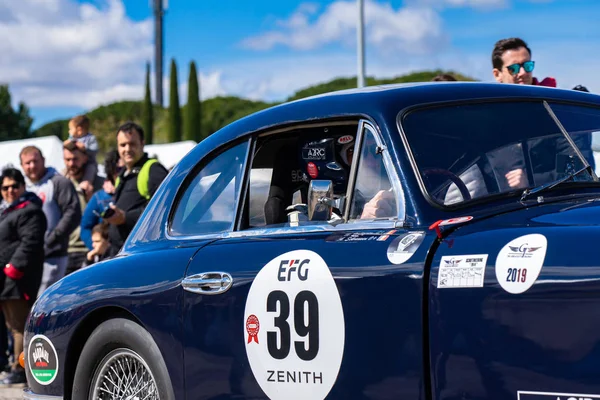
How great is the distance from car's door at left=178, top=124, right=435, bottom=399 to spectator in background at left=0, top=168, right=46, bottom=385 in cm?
558

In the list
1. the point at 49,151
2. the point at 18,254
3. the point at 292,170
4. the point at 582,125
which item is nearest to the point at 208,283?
the point at 292,170

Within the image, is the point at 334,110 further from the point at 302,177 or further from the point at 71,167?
the point at 71,167

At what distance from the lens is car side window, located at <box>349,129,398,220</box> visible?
3.94 m

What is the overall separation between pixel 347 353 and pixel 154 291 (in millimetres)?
1258

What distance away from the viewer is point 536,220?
3432 millimetres

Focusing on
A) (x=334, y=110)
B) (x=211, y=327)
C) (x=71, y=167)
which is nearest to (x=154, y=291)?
(x=211, y=327)

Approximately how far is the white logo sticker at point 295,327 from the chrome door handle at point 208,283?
6.6 inches

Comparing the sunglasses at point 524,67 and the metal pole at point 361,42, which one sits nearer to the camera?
the sunglasses at point 524,67

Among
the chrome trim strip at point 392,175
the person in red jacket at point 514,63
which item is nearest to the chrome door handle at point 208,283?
the chrome trim strip at point 392,175

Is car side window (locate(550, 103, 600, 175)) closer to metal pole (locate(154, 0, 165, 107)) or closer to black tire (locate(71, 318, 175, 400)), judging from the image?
black tire (locate(71, 318, 175, 400))

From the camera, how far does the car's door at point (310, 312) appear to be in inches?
139

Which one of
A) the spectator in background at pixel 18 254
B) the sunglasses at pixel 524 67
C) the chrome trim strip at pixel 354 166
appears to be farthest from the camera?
the spectator in background at pixel 18 254

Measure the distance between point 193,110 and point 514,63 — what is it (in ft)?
233

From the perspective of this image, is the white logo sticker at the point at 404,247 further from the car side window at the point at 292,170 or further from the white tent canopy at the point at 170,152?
the white tent canopy at the point at 170,152
